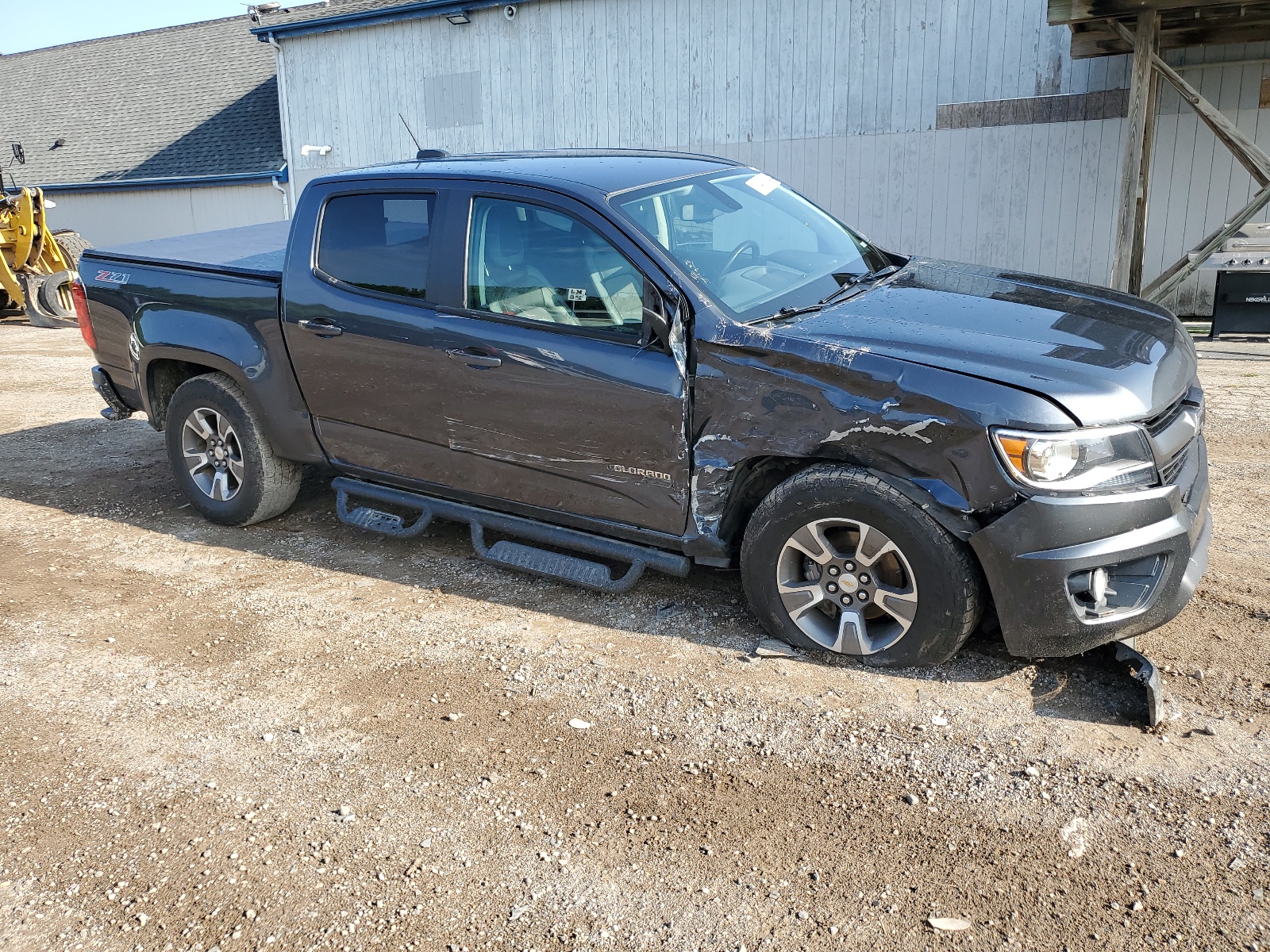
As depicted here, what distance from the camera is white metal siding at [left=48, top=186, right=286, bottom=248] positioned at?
68.9ft

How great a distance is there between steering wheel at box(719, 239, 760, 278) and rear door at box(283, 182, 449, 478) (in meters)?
1.34

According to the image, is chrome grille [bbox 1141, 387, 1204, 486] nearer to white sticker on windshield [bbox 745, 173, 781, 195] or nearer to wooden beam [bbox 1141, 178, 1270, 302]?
white sticker on windshield [bbox 745, 173, 781, 195]

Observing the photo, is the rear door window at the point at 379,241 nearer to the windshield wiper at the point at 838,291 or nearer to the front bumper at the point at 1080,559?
the windshield wiper at the point at 838,291

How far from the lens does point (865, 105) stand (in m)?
13.9

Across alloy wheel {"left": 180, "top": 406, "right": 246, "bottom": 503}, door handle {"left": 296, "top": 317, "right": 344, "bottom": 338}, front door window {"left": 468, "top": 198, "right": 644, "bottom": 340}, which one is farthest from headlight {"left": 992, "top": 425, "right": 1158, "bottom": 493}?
alloy wheel {"left": 180, "top": 406, "right": 246, "bottom": 503}

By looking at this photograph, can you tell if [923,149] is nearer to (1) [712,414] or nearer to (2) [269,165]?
(1) [712,414]

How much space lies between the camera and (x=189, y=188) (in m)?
21.7

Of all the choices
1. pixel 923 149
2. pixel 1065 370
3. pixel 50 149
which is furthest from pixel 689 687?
pixel 50 149

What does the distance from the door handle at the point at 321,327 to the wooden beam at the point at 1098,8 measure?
790cm

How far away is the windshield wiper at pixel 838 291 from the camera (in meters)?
4.13

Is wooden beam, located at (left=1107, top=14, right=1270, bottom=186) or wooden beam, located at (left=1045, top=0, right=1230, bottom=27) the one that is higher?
wooden beam, located at (left=1045, top=0, right=1230, bottom=27)

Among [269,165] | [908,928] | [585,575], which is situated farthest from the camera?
[269,165]

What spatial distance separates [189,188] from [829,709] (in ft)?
70.9

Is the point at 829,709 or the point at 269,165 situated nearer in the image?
the point at 829,709
